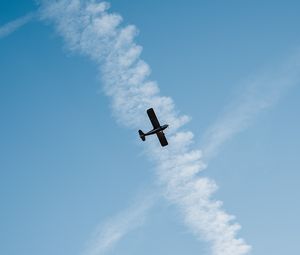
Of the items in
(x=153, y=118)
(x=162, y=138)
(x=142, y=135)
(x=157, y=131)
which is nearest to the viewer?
(x=153, y=118)

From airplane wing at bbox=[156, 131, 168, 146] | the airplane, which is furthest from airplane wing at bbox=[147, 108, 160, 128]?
airplane wing at bbox=[156, 131, 168, 146]

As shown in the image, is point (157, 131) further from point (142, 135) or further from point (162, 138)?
point (142, 135)

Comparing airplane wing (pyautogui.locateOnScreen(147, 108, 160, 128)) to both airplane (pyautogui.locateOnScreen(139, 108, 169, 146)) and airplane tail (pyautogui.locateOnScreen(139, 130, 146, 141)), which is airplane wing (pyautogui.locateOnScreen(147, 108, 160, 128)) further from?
airplane tail (pyautogui.locateOnScreen(139, 130, 146, 141))

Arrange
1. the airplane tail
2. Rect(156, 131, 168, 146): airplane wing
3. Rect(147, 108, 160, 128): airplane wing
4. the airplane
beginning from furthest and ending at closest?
the airplane tail, Rect(156, 131, 168, 146): airplane wing, the airplane, Rect(147, 108, 160, 128): airplane wing

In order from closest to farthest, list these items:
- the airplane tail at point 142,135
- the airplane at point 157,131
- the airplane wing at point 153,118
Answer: the airplane wing at point 153,118
the airplane at point 157,131
the airplane tail at point 142,135

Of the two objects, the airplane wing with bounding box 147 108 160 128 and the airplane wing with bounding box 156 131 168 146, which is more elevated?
Result: the airplane wing with bounding box 147 108 160 128

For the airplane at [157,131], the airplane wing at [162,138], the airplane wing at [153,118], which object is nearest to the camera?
the airplane wing at [153,118]

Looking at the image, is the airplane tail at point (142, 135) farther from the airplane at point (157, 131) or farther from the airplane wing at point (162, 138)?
the airplane wing at point (162, 138)

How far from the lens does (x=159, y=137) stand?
88.8m

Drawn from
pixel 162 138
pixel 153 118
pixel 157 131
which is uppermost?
pixel 153 118

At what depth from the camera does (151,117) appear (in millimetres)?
87125

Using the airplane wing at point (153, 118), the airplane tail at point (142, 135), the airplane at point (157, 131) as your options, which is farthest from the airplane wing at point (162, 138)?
the airplane tail at point (142, 135)

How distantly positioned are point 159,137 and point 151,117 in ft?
10.7

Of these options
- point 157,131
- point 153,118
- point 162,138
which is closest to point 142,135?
point 157,131
